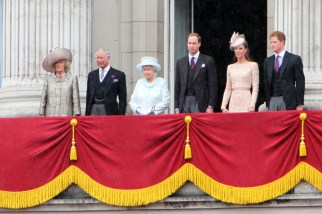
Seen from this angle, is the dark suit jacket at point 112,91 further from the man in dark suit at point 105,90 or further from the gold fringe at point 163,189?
the gold fringe at point 163,189

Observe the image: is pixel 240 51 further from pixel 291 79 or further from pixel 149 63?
pixel 149 63

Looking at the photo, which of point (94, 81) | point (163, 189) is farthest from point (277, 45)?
point (94, 81)

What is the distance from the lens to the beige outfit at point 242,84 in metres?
34.9

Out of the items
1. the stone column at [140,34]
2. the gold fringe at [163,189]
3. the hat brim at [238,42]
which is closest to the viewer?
the gold fringe at [163,189]

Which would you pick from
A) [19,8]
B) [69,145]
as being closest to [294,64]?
[69,145]

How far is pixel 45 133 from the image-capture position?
1387 inches

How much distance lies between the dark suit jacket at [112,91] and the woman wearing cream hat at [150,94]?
0.20 meters

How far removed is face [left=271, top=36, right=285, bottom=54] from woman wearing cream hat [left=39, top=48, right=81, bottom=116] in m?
3.67

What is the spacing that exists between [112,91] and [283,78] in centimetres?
313

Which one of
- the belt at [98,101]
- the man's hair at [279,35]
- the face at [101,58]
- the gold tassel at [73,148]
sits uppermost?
the man's hair at [279,35]

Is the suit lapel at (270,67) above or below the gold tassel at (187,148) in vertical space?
above

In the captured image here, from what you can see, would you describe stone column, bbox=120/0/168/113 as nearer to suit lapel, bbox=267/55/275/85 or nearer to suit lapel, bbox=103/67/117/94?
suit lapel, bbox=103/67/117/94

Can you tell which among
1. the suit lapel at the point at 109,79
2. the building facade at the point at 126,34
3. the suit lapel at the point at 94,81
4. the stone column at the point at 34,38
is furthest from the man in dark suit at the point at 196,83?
the stone column at the point at 34,38

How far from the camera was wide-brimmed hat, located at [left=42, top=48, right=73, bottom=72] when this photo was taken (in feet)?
118
